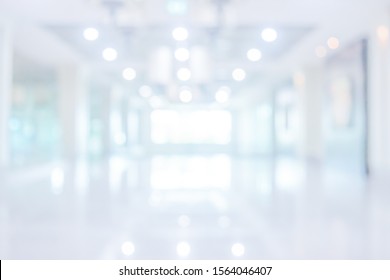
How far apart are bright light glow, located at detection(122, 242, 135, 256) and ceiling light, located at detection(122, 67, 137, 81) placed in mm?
13920

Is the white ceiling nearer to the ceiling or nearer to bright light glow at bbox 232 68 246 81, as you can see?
the ceiling

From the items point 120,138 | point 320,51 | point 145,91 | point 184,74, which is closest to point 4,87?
point 184,74

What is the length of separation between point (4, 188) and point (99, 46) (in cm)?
698

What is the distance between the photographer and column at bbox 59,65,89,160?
16844 millimetres

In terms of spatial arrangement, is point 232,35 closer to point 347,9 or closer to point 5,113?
point 347,9

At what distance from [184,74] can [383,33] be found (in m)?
6.09

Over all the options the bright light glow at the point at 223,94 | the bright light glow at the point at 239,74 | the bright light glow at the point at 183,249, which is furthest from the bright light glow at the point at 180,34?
the bright light glow at the point at 223,94

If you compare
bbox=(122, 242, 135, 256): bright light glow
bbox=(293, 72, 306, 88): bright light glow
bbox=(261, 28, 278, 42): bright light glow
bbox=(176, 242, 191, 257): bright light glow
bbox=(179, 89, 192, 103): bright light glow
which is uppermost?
bbox=(261, 28, 278, 42): bright light glow

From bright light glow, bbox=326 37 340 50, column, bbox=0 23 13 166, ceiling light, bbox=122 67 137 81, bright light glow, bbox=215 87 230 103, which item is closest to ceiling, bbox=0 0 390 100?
bright light glow, bbox=326 37 340 50

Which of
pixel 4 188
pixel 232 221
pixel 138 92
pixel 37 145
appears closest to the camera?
pixel 232 221

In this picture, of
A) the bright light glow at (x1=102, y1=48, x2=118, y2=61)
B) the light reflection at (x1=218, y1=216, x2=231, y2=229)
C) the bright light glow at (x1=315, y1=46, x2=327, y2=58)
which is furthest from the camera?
the bright light glow at (x1=102, y1=48, x2=118, y2=61)

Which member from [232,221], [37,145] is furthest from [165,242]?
[37,145]
